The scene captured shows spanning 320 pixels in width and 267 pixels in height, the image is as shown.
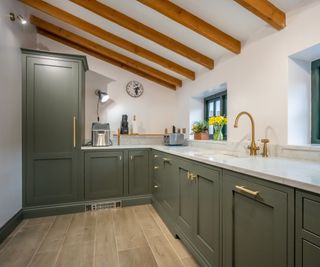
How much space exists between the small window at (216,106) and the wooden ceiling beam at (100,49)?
2.26 ft

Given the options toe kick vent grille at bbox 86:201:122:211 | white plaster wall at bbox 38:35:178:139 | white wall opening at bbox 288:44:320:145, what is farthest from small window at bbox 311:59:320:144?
toe kick vent grille at bbox 86:201:122:211

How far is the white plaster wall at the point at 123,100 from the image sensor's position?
10.7 feet

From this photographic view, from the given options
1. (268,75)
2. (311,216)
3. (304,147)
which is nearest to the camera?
(311,216)

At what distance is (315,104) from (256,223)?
124 cm

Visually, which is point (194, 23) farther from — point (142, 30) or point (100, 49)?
point (100, 49)

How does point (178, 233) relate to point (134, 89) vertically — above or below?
below

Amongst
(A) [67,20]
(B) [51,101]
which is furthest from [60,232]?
(A) [67,20]

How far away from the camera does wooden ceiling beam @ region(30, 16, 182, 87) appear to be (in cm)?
273

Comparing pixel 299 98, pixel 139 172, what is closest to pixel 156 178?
pixel 139 172

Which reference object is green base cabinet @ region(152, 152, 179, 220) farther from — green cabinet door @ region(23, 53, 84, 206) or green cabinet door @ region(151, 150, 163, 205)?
green cabinet door @ region(23, 53, 84, 206)

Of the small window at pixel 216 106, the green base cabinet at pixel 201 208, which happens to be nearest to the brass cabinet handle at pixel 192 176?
the green base cabinet at pixel 201 208

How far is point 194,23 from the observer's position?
6.08ft

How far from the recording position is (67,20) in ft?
7.75

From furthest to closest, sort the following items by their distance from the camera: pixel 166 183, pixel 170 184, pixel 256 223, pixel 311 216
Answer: pixel 166 183 < pixel 170 184 < pixel 256 223 < pixel 311 216
